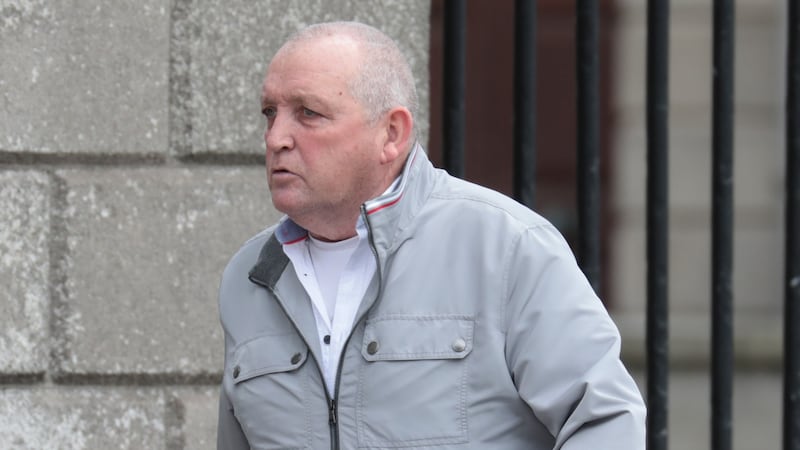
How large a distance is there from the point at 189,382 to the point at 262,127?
24.5 inches

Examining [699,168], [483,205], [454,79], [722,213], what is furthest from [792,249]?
[699,168]

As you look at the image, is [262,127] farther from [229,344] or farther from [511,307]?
[511,307]

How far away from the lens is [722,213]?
3.80 meters

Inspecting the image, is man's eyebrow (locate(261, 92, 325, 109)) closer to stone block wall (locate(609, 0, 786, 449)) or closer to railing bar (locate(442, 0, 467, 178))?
railing bar (locate(442, 0, 467, 178))

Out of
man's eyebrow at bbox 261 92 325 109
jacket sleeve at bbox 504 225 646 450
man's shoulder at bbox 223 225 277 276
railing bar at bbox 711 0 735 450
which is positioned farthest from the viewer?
railing bar at bbox 711 0 735 450

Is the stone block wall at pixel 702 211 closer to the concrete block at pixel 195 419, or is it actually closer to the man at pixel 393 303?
the concrete block at pixel 195 419

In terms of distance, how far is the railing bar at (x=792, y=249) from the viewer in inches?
150

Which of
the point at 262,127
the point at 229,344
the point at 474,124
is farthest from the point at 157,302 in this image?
the point at 474,124

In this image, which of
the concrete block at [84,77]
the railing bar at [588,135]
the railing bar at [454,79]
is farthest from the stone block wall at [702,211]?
the concrete block at [84,77]

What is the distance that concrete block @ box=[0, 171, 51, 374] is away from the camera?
3.49 m

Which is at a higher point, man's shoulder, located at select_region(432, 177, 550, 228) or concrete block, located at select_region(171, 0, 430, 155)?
concrete block, located at select_region(171, 0, 430, 155)

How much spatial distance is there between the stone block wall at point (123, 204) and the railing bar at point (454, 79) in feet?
1.15

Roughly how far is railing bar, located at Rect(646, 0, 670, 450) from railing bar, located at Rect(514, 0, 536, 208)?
11.7 inches

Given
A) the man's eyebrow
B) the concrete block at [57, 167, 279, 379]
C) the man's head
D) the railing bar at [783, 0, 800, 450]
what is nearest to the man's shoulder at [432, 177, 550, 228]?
the man's head
